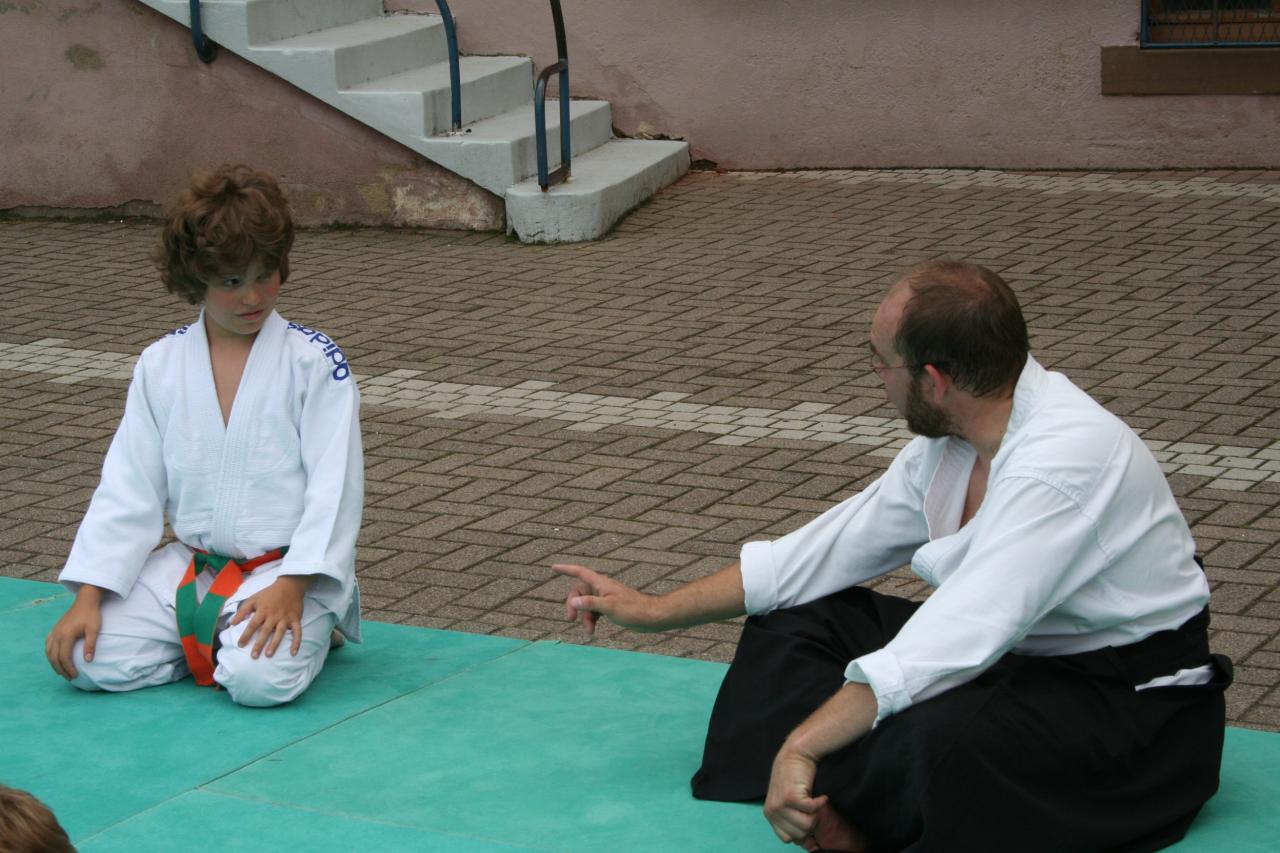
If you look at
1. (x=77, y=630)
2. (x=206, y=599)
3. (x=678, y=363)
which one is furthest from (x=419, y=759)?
(x=678, y=363)

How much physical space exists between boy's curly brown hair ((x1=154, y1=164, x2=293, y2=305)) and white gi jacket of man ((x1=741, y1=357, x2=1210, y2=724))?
157 cm

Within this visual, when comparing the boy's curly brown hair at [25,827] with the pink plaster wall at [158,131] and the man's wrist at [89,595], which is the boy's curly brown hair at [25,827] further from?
the pink plaster wall at [158,131]

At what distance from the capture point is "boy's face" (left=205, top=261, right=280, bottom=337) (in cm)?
412

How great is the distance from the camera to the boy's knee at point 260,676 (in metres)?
4.15

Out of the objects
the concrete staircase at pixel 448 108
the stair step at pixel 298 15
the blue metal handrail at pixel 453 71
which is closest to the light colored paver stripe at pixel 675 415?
the concrete staircase at pixel 448 108

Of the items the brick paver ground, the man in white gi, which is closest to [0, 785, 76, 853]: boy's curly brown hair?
the man in white gi

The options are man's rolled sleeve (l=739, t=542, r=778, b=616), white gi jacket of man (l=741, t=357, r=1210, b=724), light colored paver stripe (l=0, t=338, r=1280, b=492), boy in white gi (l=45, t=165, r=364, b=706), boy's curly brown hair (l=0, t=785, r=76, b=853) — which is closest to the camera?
boy's curly brown hair (l=0, t=785, r=76, b=853)

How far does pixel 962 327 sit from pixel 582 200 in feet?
22.2

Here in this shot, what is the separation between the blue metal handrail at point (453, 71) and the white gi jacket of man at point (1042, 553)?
23.2ft

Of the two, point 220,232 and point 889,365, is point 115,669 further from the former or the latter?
point 889,365

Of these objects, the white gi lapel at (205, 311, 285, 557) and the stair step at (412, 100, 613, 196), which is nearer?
the white gi lapel at (205, 311, 285, 557)

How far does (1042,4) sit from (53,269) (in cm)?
559

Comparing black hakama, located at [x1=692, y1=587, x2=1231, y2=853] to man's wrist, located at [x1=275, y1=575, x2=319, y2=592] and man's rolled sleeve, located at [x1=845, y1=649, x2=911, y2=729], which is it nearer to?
man's rolled sleeve, located at [x1=845, y1=649, x2=911, y2=729]

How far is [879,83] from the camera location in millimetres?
10789
